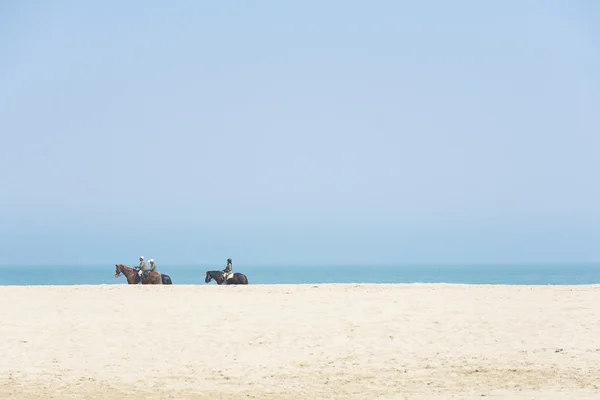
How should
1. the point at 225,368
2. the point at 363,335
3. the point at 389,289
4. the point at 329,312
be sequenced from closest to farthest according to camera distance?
the point at 225,368 < the point at 363,335 < the point at 329,312 < the point at 389,289

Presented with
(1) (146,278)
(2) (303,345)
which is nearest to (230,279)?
(1) (146,278)

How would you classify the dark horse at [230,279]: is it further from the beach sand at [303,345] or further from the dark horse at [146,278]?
the beach sand at [303,345]

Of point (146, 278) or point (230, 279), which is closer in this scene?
point (146, 278)

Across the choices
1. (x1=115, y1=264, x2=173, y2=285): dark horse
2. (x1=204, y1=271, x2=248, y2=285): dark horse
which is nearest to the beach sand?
(x1=115, y1=264, x2=173, y2=285): dark horse

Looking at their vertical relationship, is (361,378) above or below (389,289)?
below

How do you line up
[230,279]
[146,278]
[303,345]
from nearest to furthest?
[303,345]
[146,278]
[230,279]

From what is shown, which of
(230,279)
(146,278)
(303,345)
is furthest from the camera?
(230,279)

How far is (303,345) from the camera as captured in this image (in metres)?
21.9

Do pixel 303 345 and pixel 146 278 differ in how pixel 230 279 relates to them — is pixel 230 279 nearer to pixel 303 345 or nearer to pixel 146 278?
pixel 146 278

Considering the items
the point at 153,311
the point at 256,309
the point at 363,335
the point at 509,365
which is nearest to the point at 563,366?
the point at 509,365

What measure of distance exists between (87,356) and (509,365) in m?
10.2

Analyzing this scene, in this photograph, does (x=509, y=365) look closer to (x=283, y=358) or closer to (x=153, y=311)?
(x=283, y=358)

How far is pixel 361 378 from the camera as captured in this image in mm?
18219

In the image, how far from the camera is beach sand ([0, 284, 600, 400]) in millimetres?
17242
